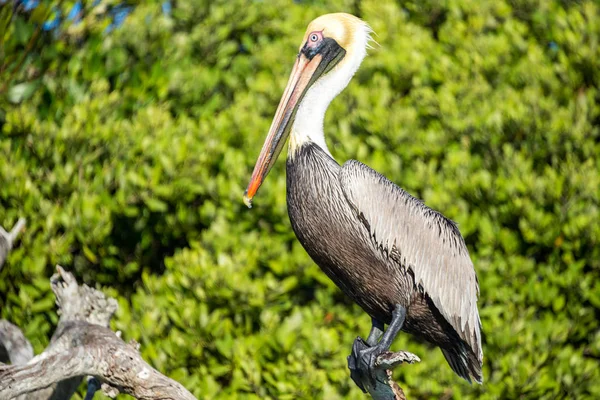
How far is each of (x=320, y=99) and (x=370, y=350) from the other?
3.39ft

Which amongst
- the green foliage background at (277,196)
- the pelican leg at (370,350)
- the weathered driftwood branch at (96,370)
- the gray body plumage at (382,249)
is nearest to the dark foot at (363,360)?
the pelican leg at (370,350)

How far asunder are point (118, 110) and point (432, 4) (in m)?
2.76

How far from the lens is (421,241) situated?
3.67 metres

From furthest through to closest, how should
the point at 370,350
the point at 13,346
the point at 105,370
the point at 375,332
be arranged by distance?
the point at 13,346 → the point at 375,332 → the point at 105,370 → the point at 370,350

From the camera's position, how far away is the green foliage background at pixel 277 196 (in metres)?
5.20

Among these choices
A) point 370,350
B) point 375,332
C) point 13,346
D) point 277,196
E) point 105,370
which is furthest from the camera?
point 277,196

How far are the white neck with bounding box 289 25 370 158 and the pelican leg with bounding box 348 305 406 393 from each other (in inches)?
28.2

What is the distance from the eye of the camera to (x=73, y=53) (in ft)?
21.4

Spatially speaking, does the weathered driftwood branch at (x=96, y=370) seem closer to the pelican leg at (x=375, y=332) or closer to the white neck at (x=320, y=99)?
the pelican leg at (x=375, y=332)

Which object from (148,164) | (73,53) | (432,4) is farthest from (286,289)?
(432,4)

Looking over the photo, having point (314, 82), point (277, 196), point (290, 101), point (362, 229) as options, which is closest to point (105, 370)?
point (362, 229)

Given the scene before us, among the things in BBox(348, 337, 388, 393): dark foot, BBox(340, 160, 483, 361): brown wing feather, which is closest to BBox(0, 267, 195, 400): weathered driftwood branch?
BBox(348, 337, 388, 393): dark foot

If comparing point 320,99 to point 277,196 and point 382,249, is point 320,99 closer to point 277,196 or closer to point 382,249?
point 382,249

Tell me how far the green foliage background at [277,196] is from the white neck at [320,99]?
1690 millimetres
